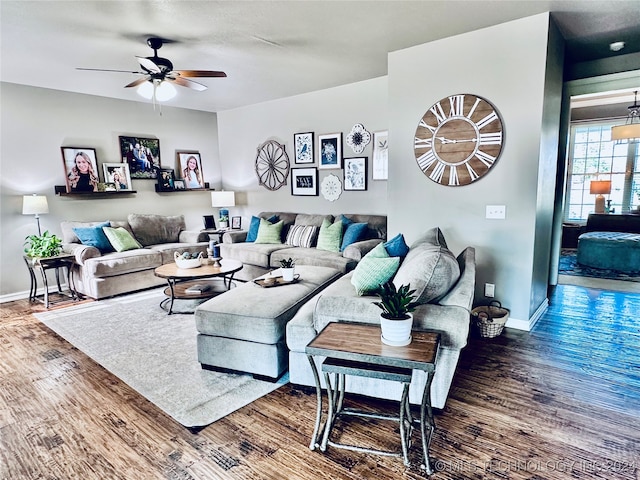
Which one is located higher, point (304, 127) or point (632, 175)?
point (304, 127)

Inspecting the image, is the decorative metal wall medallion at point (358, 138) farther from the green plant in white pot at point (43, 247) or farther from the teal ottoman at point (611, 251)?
the green plant in white pot at point (43, 247)

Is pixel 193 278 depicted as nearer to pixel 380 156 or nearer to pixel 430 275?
pixel 430 275

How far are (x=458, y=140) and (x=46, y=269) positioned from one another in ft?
16.8

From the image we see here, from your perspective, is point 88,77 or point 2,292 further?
point 2,292

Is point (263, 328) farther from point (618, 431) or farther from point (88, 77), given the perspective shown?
point (88, 77)

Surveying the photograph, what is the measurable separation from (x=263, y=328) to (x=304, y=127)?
4063mm

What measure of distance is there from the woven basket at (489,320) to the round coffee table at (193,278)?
2491 millimetres

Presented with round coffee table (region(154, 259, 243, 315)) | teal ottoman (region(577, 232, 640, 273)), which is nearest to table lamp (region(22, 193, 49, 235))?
round coffee table (region(154, 259, 243, 315))

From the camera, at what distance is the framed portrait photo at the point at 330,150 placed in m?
5.52

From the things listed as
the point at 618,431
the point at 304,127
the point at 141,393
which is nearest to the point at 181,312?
the point at 141,393

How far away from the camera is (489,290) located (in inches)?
143

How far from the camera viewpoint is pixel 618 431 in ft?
6.75

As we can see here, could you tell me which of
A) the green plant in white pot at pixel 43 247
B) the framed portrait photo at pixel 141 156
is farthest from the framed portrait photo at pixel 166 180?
the green plant in white pot at pixel 43 247

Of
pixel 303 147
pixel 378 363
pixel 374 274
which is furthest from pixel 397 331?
pixel 303 147
